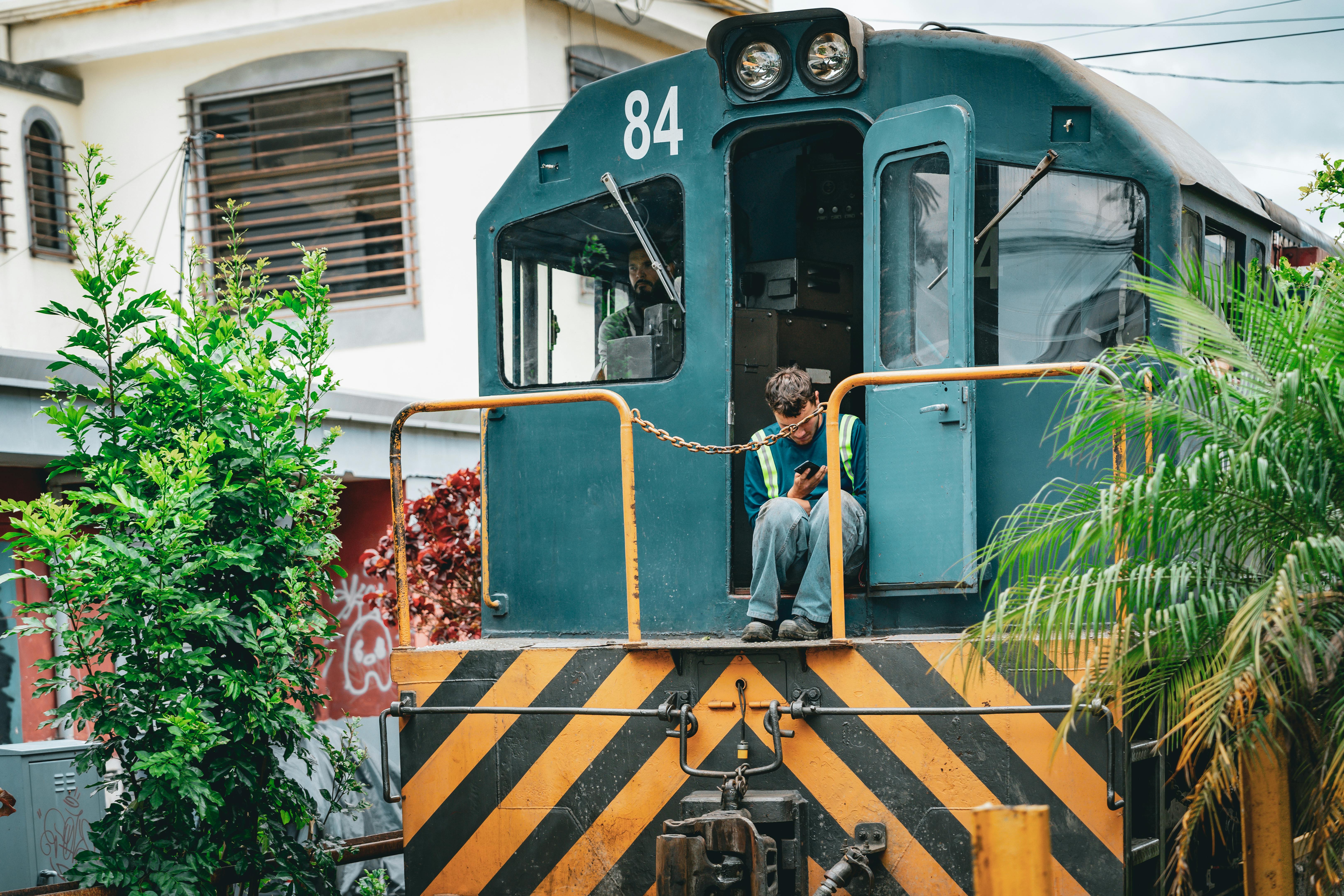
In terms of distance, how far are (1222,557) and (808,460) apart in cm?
154

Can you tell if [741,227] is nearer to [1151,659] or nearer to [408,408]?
[408,408]

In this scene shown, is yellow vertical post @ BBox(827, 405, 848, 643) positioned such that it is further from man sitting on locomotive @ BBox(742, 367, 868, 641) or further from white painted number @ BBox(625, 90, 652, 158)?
white painted number @ BBox(625, 90, 652, 158)

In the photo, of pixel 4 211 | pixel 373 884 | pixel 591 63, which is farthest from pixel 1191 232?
pixel 4 211

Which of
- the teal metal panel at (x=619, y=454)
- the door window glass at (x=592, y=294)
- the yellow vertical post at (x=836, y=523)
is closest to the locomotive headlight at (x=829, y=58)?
the teal metal panel at (x=619, y=454)

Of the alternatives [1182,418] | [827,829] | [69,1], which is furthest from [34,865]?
[69,1]

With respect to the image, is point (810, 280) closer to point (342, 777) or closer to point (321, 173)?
point (342, 777)

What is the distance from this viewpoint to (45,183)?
12.8 m

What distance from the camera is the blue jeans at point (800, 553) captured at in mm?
4035

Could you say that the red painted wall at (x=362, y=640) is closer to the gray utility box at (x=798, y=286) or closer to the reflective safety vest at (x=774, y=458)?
the gray utility box at (x=798, y=286)

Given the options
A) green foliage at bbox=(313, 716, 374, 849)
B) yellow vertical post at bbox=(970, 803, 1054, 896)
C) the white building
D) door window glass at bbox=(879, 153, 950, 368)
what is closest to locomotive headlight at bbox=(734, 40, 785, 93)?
door window glass at bbox=(879, 153, 950, 368)

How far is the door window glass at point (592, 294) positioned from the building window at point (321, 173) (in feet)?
23.9

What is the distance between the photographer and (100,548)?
4238 millimetres

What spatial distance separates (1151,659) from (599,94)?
2933 mm

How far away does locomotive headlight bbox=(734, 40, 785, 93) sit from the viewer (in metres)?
4.48
